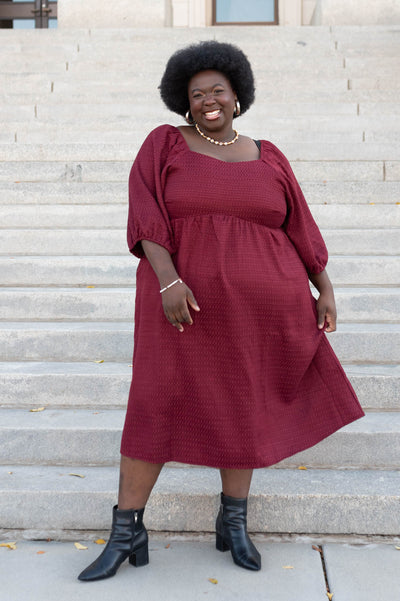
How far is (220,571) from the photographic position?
2531 mm

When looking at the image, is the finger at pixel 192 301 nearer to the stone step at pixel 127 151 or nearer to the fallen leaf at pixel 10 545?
the fallen leaf at pixel 10 545

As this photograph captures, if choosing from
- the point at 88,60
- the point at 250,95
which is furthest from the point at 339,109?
the point at 250,95

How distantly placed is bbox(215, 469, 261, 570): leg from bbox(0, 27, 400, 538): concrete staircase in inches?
9.8

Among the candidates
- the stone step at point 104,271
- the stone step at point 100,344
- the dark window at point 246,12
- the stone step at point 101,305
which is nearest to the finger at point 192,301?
the stone step at point 100,344

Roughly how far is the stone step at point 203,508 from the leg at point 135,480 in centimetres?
38

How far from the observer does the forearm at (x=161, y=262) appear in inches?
90.2

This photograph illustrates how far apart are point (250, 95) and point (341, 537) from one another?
185 cm

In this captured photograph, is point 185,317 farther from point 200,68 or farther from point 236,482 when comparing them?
point 200,68

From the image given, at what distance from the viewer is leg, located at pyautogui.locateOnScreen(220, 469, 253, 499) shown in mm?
2551

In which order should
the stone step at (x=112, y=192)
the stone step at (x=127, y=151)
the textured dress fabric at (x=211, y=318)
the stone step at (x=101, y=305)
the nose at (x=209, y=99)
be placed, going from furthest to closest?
1. the stone step at (x=127, y=151)
2. the stone step at (x=112, y=192)
3. the stone step at (x=101, y=305)
4. the nose at (x=209, y=99)
5. the textured dress fabric at (x=211, y=318)

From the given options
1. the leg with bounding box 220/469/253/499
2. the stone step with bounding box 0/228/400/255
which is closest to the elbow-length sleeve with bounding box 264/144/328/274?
the leg with bounding box 220/469/253/499

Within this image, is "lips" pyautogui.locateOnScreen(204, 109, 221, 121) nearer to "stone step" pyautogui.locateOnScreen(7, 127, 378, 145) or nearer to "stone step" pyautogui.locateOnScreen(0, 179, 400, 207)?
"stone step" pyautogui.locateOnScreen(0, 179, 400, 207)

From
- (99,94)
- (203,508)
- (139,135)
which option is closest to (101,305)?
(203,508)

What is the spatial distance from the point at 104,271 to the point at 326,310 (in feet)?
7.07
